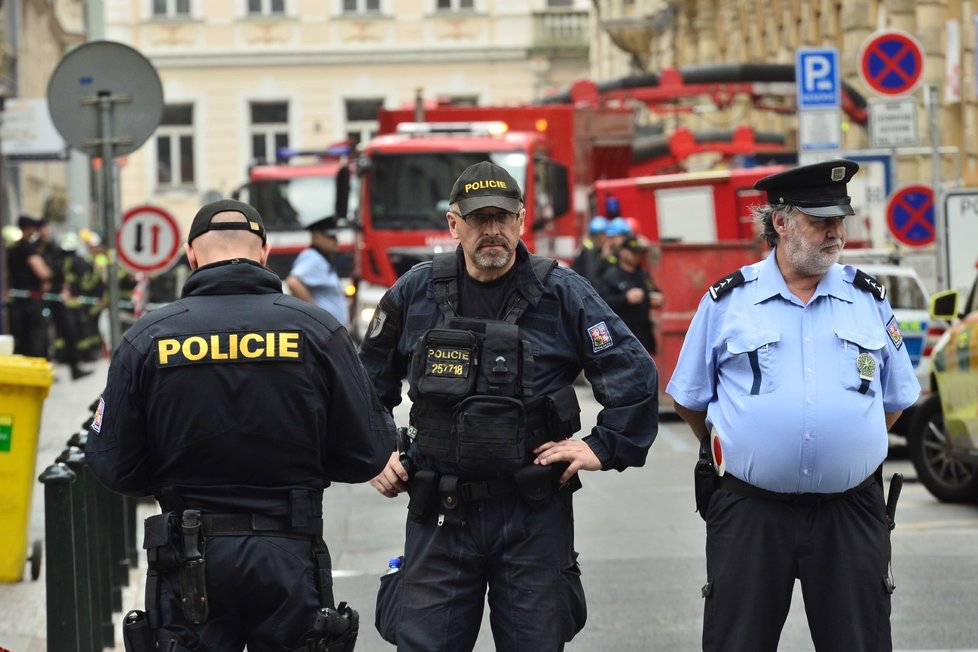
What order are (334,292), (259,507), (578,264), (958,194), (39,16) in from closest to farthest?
(259,507) < (334,292) < (958,194) < (578,264) < (39,16)

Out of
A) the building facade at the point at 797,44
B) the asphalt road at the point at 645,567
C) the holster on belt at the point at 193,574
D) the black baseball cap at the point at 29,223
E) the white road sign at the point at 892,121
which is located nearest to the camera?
the holster on belt at the point at 193,574

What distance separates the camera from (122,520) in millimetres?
8758

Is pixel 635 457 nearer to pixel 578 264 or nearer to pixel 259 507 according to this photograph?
pixel 259 507

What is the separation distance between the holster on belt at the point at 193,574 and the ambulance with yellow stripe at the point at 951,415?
6624 millimetres

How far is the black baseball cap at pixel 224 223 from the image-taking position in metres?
4.98

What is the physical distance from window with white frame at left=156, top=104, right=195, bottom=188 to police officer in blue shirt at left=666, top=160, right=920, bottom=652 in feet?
172

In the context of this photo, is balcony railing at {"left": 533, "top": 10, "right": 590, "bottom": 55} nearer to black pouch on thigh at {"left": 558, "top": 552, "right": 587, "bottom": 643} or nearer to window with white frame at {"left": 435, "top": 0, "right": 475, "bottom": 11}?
window with white frame at {"left": 435, "top": 0, "right": 475, "bottom": 11}

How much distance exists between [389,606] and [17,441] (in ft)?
13.5

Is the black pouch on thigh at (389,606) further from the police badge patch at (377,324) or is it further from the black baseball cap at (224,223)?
the black baseball cap at (224,223)

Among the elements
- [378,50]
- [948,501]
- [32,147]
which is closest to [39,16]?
[378,50]

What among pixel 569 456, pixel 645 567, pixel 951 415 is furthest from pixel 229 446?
pixel 951 415

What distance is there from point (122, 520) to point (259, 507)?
4.12 m

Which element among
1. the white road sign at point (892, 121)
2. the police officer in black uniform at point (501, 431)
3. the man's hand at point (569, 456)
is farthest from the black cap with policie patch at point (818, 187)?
the white road sign at point (892, 121)

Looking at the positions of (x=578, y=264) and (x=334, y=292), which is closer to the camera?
(x=334, y=292)
